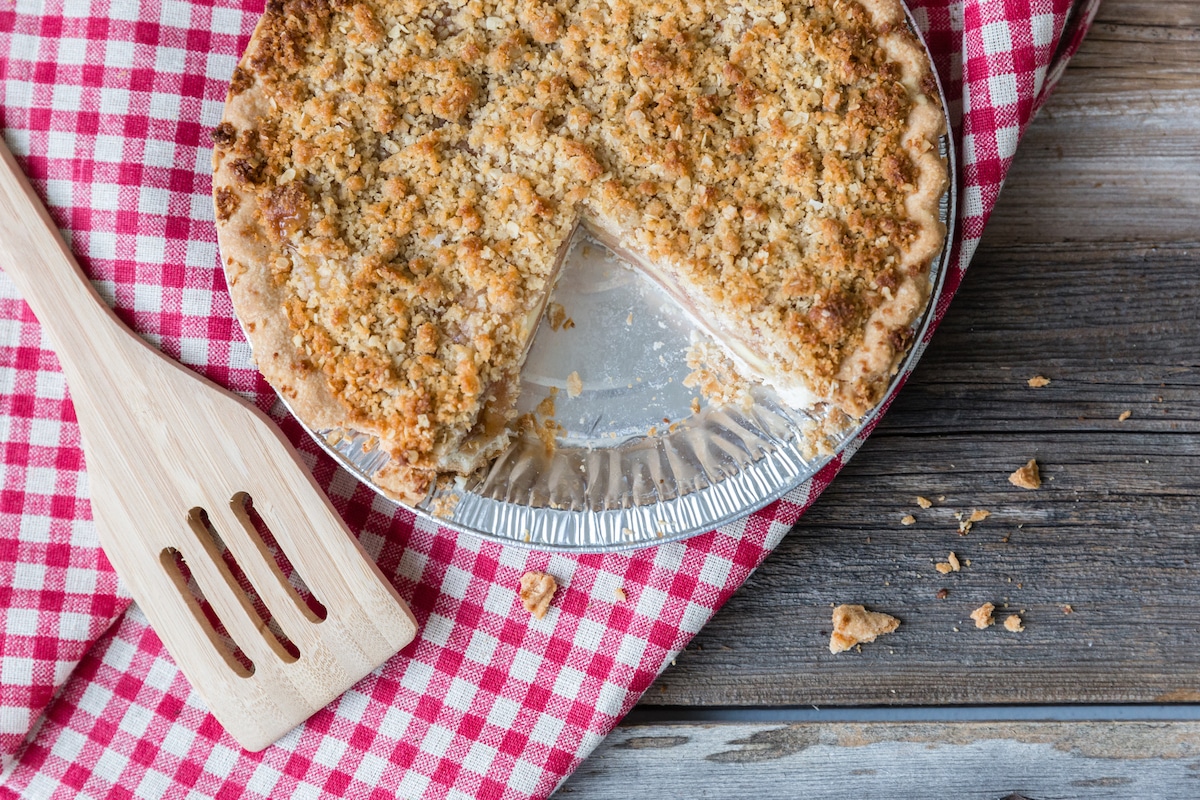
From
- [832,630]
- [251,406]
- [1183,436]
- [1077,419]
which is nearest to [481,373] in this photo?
[251,406]

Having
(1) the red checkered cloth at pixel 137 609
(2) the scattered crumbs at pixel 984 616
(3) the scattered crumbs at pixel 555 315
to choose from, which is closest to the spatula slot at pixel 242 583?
(1) the red checkered cloth at pixel 137 609

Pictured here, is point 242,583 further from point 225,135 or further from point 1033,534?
point 1033,534

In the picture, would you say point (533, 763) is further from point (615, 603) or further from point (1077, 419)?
point (1077, 419)

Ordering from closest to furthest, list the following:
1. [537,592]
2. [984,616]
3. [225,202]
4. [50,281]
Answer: [225,202], [50,281], [537,592], [984,616]

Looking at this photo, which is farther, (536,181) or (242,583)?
(242,583)

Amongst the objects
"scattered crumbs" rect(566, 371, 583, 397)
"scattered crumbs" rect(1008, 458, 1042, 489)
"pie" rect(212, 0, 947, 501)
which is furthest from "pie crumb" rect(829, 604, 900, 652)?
"scattered crumbs" rect(566, 371, 583, 397)

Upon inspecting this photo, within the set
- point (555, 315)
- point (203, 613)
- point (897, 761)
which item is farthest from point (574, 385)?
point (897, 761)
